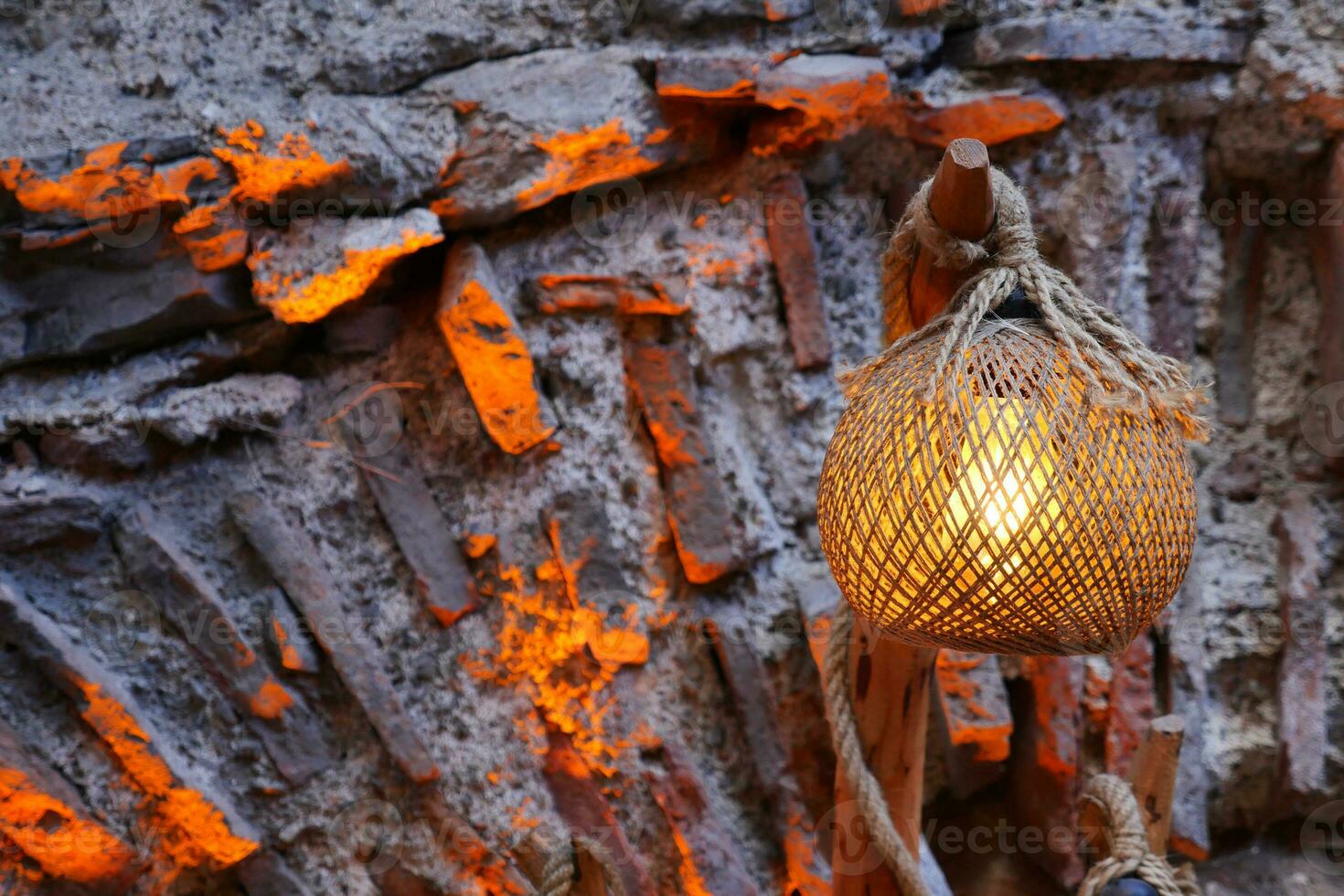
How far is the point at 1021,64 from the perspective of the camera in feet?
5.08

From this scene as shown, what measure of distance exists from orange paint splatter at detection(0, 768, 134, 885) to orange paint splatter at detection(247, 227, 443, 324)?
2.34 feet

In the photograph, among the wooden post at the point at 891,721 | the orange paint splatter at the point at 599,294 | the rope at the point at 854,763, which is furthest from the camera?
the orange paint splatter at the point at 599,294

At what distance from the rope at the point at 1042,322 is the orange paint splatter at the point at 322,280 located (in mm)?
767

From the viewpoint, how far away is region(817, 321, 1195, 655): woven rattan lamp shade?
768 mm

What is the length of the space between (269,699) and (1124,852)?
1.14 m

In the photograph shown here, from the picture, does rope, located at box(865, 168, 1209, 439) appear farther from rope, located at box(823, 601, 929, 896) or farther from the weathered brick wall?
the weathered brick wall

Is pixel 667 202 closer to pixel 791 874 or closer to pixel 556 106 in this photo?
pixel 556 106

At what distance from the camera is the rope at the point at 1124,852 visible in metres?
1.00

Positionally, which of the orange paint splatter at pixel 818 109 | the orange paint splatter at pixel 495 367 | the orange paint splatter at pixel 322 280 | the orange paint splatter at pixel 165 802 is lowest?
the orange paint splatter at pixel 165 802

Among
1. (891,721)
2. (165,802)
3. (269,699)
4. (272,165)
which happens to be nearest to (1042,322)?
(891,721)

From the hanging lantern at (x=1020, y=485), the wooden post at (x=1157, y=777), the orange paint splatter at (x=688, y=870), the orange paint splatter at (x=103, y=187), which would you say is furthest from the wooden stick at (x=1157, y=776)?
the orange paint splatter at (x=103, y=187)

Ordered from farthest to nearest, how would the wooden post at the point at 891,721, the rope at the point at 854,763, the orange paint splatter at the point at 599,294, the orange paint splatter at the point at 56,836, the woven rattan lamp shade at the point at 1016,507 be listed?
the orange paint splatter at the point at 599,294, the orange paint splatter at the point at 56,836, the rope at the point at 854,763, the wooden post at the point at 891,721, the woven rattan lamp shade at the point at 1016,507

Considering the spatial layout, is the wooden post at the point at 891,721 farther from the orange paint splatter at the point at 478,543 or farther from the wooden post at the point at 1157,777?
the orange paint splatter at the point at 478,543

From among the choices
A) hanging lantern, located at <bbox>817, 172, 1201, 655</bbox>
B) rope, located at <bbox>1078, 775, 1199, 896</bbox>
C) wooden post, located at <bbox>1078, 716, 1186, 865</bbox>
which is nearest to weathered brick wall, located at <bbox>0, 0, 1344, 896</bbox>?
wooden post, located at <bbox>1078, 716, 1186, 865</bbox>
